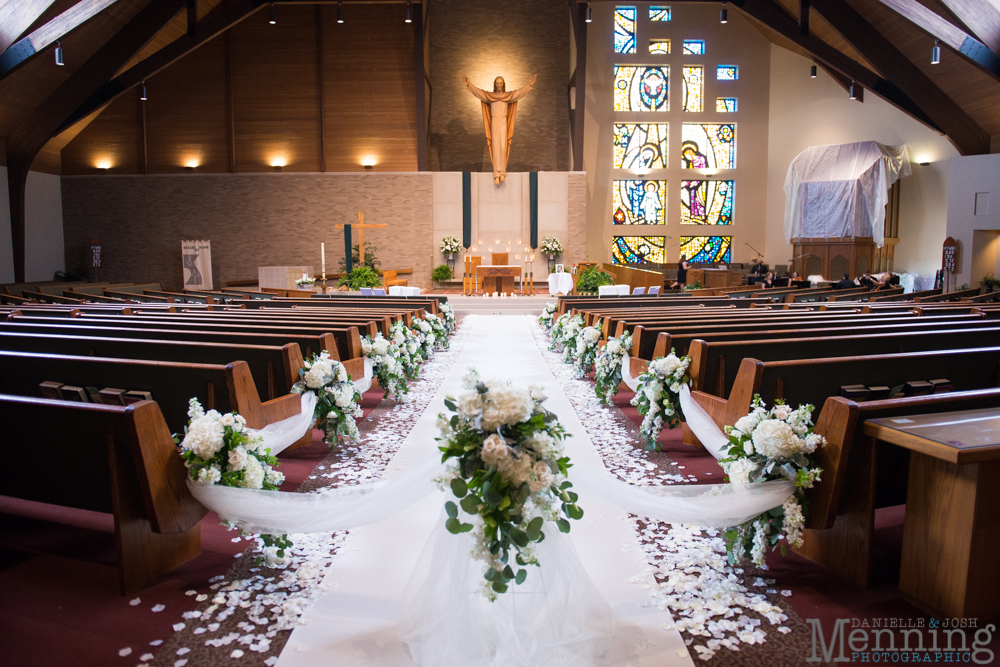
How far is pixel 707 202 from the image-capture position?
1841 cm

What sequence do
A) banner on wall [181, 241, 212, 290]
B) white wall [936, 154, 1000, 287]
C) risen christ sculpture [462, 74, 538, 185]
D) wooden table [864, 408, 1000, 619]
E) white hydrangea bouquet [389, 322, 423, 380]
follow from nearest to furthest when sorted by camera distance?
wooden table [864, 408, 1000, 619], white hydrangea bouquet [389, 322, 423, 380], white wall [936, 154, 1000, 287], risen christ sculpture [462, 74, 538, 185], banner on wall [181, 241, 212, 290]

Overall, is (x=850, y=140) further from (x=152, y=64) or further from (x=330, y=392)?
(x=330, y=392)

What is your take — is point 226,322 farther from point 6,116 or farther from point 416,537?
point 6,116

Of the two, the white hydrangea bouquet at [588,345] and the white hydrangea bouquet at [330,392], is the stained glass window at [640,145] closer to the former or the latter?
the white hydrangea bouquet at [588,345]

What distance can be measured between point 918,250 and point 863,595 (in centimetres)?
1507

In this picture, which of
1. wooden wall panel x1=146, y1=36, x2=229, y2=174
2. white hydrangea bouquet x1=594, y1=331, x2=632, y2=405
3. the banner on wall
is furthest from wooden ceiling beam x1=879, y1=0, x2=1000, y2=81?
the banner on wall

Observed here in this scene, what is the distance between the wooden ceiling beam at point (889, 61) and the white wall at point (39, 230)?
1694cm

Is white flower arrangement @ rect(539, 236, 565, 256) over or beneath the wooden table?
over

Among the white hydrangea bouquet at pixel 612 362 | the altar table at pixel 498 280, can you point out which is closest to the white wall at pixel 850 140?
the altar table at pixel 498 280

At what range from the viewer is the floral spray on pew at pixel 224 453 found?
2.17 metres

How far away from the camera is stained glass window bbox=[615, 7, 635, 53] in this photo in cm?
1794

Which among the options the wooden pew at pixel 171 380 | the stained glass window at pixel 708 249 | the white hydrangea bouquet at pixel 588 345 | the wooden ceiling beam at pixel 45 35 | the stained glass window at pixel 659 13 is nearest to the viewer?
the wooden pew at pixel 171 380

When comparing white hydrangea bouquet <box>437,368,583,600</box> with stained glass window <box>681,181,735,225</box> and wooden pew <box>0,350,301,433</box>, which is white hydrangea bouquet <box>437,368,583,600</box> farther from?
stained glass window <box>681,181,735,225</box>

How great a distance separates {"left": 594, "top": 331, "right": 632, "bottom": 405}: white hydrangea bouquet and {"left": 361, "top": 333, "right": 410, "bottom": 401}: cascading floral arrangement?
4.79 feet
